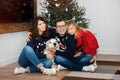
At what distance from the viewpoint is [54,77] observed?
3.06m

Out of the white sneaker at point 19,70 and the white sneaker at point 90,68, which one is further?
the white sneaker at point 90,68

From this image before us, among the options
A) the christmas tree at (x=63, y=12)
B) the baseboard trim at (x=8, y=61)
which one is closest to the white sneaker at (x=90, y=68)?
the christmas tree at (x=63, y=12)

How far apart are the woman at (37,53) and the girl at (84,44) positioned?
394mm

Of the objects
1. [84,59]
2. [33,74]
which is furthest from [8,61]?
[84,59]

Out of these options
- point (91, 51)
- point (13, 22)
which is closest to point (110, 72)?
point (91, 51)

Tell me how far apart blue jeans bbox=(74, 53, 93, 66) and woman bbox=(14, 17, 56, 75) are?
0.42 m

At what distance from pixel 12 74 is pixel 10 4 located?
1.37m

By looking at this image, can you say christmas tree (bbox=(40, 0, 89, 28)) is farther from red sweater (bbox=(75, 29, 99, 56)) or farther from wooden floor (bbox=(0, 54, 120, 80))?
wooden floor (bbox=(0, 54, 120, 80))

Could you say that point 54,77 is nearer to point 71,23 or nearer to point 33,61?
point 33,61

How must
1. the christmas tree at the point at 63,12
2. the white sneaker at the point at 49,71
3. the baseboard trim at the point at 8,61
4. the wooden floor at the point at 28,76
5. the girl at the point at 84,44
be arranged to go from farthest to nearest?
1. the christmas tree at the point at 63,12
2. the baseboard trim at the point at 8,61
3. the girl at the point at 84,44
4. the white sneaker at the point at 49,71
5. the wooden floor at the point at 28,76

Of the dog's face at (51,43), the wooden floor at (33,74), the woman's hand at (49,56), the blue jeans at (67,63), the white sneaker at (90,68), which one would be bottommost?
the wooden floor at (33,74)

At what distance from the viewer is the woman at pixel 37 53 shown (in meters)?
3.15

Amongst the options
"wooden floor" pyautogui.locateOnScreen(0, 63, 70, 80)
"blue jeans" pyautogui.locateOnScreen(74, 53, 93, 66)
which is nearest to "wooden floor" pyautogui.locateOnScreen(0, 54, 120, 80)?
"wooden floor" pyautogui.locateOnScreen(0, 63, 70, 80)

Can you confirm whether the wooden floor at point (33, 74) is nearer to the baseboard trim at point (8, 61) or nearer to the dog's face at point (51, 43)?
the baseboard trim at point (8, 61)
